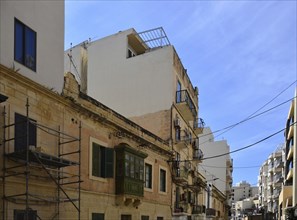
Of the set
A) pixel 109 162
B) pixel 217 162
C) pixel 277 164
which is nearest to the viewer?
pixel 109 162

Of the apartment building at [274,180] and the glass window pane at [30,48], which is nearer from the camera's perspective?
the glass window pane at [30,48]

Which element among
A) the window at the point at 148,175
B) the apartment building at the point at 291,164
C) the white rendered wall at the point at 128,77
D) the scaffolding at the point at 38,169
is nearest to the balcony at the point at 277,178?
the apartment building at the point at 291,164

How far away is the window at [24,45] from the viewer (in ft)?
40.0

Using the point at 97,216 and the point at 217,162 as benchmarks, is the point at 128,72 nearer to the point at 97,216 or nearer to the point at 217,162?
the point at 97,216

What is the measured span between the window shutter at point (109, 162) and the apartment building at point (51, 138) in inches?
1.7

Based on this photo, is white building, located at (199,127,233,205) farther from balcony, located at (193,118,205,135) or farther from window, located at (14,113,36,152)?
window, located at (14,113,36,152)

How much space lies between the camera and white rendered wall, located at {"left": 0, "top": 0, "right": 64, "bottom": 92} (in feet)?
38.4

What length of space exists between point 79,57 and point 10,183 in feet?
61.2

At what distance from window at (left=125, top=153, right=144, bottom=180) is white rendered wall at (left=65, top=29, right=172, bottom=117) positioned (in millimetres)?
7688

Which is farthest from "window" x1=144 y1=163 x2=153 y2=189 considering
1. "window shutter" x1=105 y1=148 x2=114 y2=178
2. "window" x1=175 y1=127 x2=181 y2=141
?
"window" x1=175 y1=127 x2=181 y2=141

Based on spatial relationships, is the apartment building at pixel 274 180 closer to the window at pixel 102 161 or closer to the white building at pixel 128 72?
the white building at pixel 128 72

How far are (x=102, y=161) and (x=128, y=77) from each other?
12359 millimetres

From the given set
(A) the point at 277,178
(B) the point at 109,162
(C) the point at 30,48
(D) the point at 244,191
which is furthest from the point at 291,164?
(D) the point at 244,191

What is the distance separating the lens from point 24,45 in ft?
41.0
